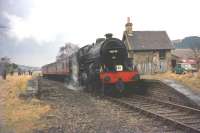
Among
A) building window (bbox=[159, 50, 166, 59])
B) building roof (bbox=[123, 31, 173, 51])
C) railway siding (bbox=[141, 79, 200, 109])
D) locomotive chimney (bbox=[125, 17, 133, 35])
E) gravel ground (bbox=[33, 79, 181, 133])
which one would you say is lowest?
gravel ground (bbox=[33, 79, 181, 133])

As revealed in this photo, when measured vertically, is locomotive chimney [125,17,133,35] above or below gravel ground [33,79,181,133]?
above

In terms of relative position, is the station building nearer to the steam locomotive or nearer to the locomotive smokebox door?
the steam locomotive

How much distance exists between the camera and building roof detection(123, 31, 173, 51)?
124 ft

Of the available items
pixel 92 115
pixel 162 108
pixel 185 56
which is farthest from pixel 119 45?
pixel 185 56

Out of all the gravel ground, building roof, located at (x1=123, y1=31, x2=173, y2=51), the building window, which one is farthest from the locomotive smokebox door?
the building window

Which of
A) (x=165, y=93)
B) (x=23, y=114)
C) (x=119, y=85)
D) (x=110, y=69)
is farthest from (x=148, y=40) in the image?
(x=23, y=114)

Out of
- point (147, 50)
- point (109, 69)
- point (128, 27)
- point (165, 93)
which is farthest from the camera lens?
point (128, 27)

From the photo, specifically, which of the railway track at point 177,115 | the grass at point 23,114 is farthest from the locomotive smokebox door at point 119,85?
the grass at point 23,114

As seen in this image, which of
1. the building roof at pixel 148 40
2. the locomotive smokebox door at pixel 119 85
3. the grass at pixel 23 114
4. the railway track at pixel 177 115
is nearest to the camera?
the railway track at pixel 177 115

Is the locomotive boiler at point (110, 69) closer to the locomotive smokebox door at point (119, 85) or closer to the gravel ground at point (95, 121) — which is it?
the locomotive smokebox door at point (119, 85)

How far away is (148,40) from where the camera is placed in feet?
130

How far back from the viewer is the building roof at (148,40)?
37.9 meters

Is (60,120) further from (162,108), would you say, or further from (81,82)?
(81,82)

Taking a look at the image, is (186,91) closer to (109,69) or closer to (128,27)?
(109,69)
